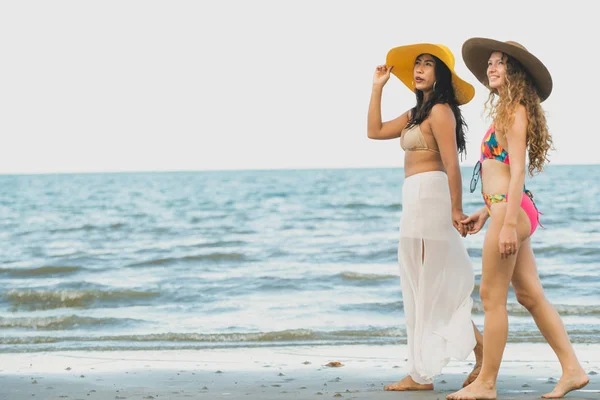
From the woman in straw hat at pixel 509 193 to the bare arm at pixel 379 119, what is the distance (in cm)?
50

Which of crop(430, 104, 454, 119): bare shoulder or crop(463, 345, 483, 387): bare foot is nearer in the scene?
crop(430, 104, 454, 119): bare shoulder

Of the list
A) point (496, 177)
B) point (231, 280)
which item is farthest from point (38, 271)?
point (496, 177)

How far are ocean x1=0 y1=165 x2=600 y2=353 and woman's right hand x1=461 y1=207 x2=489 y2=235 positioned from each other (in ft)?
9.87

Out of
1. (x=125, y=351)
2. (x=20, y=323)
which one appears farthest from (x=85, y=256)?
(x=125, y=351)

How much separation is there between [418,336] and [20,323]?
18.8 ft

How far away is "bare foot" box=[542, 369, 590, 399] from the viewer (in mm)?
4301

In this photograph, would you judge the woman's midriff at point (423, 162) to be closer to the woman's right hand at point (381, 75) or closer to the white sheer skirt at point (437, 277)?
the white sheer skirt at point (437, 277)

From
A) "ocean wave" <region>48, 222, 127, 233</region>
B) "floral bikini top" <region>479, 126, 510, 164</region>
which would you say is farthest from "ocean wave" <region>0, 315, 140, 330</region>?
"ocean wave" <region>48, 222, 127, 233</region>

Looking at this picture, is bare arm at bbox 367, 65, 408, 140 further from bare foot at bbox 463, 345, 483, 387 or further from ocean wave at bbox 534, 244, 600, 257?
ocean wave at bbox 534, 244, 600, 257

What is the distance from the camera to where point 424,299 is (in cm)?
454

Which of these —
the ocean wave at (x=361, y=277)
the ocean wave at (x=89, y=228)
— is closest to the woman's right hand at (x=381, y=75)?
the ocean wave at (x=361, y=277)

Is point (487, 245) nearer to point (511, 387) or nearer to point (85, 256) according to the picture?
point (511, 387)

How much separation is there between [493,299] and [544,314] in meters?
0.31

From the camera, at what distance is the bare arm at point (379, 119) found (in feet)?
15.2
